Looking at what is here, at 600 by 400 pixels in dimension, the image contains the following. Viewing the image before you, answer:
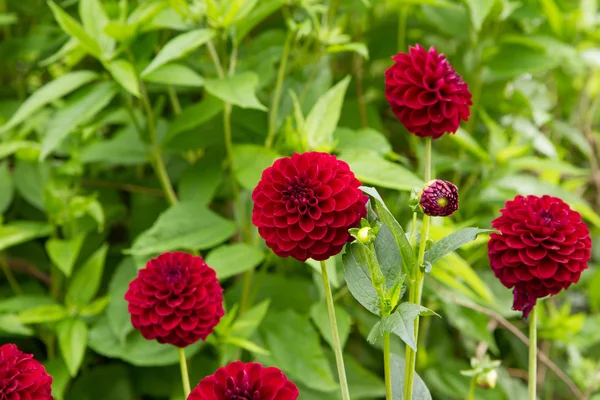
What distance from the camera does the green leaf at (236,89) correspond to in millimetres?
718

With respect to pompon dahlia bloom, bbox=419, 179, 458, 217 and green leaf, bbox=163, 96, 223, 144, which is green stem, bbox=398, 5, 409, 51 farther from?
pompon dahlia bloom, bbox=419, 179, 458, 217

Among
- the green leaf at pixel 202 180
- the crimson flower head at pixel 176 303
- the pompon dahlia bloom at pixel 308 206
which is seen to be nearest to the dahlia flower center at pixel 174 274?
the crimson flower head at pixel 176 303

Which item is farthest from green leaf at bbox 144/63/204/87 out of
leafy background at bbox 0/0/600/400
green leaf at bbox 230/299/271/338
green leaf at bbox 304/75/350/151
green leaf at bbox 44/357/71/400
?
green leaf at bbox 44/357/71/400

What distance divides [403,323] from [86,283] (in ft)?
1.81

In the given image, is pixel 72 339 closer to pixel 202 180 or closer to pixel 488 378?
pixel 202 180

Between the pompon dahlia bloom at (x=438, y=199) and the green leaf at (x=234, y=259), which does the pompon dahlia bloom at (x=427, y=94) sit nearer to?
the pompon dahlia bloom at (x=438, y=199)

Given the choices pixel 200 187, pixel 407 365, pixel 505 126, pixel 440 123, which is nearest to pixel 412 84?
pixel 440 123

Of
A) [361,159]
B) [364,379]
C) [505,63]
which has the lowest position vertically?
[364,379]

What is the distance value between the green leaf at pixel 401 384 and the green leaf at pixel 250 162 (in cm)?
27

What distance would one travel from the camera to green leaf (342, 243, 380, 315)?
47 cm

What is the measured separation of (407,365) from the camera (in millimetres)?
493

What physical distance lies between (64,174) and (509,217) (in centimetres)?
58

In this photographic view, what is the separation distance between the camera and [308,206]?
445mm

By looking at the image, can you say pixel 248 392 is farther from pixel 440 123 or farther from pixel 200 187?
pixel 200 187
